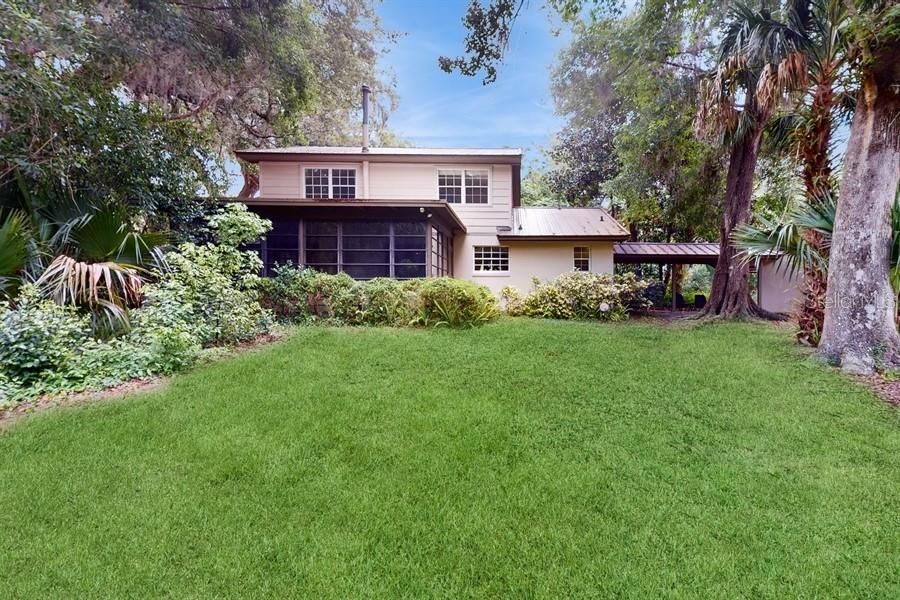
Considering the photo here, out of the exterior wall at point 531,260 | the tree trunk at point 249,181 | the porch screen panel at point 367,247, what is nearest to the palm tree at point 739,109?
the exterior wall at point 531,260

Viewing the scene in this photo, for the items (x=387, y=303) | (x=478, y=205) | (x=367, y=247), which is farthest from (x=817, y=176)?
(x=367, y=247)

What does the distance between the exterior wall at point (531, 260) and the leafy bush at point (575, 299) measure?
5.85 feet

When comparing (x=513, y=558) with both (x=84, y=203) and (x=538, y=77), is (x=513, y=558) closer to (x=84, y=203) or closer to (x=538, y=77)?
(x=84, y=203)

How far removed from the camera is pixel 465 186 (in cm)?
1445

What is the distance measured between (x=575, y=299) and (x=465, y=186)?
5.59 meters

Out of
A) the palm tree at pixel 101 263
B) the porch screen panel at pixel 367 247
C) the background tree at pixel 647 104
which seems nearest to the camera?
the palm tree at pixel 101 263

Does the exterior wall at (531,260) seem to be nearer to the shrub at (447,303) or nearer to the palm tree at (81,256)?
the shrub at (447,303)

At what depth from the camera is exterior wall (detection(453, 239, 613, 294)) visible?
14.1 m

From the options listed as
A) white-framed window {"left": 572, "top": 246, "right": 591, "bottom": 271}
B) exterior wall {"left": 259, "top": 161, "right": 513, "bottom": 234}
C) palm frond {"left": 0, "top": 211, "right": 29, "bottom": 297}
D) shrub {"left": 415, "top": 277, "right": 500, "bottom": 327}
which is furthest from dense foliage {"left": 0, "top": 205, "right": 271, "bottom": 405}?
white-framed window {"left": 572, "top": 246, "right": 591, "bottom": 271}

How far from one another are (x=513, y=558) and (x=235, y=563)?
156 centimetres

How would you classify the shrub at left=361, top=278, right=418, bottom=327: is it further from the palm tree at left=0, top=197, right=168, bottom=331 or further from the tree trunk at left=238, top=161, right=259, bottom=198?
the tree trunk at left=238, top=161, right=259, bottom=198

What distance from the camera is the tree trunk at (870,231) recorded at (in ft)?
18.5

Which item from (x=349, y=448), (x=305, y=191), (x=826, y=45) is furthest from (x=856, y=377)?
(x=305, y=191)

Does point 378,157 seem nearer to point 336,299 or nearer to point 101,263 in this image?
point 336,299
